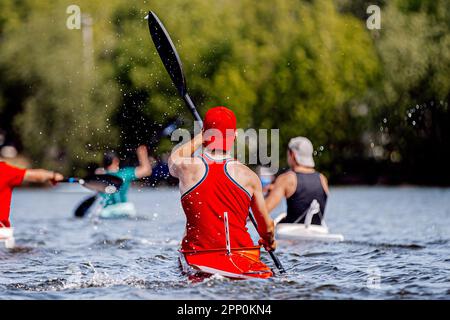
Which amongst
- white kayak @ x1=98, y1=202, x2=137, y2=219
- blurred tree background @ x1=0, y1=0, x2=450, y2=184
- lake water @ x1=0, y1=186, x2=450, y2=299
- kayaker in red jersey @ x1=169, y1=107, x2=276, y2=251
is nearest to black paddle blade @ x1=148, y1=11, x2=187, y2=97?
lake water @ x1=0, y1=186, x2=450, y2=299

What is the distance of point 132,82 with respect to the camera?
36.8m

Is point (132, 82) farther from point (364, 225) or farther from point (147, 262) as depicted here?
point (147, 262)

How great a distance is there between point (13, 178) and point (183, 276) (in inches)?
141

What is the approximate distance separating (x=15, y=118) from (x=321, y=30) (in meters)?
12.9

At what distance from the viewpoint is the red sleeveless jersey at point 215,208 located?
349 inches

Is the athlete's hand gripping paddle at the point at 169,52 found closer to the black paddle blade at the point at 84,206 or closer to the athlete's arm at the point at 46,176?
the athlete's arm at the point at 46,176

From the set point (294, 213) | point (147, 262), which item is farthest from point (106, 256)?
point (294, 213)

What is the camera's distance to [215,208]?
892 centimetres

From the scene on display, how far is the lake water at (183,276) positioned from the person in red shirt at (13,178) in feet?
2.31

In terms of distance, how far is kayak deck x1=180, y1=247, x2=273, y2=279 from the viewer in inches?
354

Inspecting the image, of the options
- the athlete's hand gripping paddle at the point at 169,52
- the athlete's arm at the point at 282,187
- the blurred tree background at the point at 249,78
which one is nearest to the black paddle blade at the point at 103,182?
the athlete's hand gripping paddle at the point at 169,52

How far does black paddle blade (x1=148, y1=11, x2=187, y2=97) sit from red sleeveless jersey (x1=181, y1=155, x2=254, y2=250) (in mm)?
3086

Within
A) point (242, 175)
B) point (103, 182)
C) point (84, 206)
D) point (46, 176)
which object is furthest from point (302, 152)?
point (84, 206)

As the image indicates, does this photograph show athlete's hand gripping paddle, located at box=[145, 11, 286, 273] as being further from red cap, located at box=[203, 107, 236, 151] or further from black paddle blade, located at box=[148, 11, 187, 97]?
red cap, located at box=[203, 107, 236, 151]
